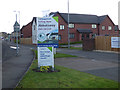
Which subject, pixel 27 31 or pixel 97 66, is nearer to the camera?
pixel 97 66

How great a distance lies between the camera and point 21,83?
308 inches

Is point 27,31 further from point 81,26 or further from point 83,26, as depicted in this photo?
point 83,26

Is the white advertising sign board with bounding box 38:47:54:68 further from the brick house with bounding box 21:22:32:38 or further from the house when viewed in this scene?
the brick house with bounding box 21:22:32:38

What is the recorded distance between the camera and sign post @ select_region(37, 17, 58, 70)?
11.1m

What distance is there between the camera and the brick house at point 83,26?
5241cm

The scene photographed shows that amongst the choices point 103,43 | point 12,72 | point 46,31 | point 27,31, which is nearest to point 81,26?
point 27,31

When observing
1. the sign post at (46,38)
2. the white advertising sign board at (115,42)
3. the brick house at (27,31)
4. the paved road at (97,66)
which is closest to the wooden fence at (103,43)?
the white advertising sign board at (115,42)

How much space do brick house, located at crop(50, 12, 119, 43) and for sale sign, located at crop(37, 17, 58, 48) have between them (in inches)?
1591

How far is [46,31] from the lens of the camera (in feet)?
36.4

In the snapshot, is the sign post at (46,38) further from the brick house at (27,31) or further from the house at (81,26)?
the brick house at (27,31)

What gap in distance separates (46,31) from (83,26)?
152ft

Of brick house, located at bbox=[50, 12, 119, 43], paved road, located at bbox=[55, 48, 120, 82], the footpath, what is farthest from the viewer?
brick house, located at bbox=[50, 12, 119, 43]

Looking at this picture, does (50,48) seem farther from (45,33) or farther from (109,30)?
(109,30)

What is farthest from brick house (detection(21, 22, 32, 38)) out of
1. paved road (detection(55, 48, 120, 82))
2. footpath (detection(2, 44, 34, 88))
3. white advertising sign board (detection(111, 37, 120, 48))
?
footpath (detection(2, 44, 34, 88))
